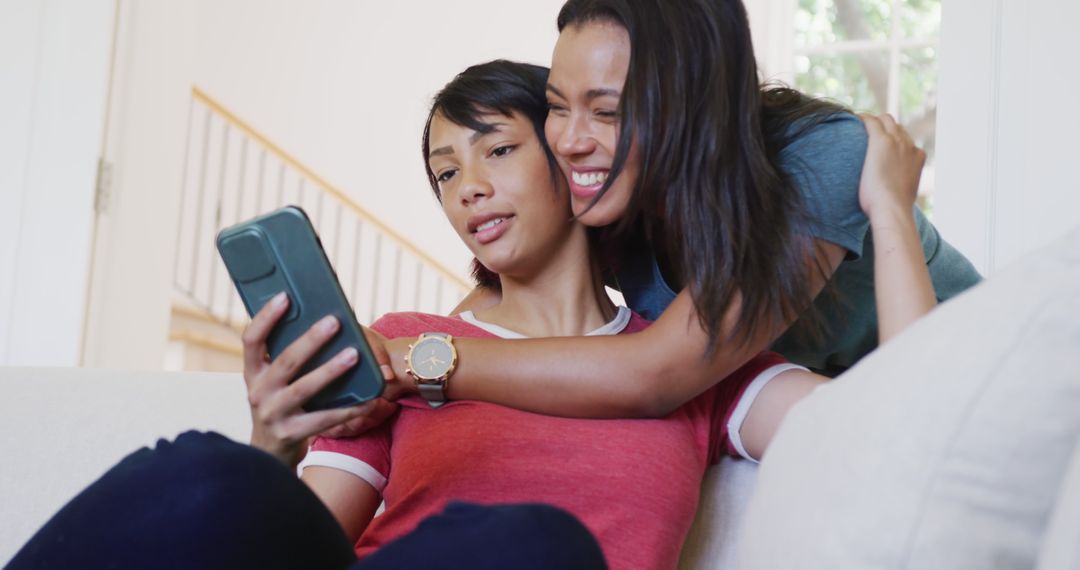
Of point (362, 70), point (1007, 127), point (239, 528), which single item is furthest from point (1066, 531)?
point (362, 70)

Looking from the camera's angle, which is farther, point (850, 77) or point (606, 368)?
point (850, 77)

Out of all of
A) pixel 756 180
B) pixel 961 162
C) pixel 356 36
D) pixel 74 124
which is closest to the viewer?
pixel 756 180

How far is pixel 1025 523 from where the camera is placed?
0.52 m

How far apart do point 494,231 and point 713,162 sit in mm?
274

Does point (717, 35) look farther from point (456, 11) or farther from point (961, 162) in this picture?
point (456, 11)

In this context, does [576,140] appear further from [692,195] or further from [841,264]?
[841,264]

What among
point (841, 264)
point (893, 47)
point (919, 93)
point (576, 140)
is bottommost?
point (841, 264)

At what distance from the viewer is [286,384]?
1.00m

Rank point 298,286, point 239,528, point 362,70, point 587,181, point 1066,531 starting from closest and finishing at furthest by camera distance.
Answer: point 1066,531
point 239,528
point 298,286
point 587,181
point 362,70

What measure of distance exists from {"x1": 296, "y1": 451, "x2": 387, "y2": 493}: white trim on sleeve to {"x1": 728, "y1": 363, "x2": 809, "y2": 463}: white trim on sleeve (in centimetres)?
39

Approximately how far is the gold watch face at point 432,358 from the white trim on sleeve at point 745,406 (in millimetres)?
335

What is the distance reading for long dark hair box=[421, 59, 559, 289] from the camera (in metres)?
1.27

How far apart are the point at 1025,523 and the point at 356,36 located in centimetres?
675

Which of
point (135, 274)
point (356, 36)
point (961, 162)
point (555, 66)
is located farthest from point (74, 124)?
point (356, 36)
